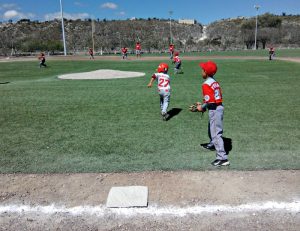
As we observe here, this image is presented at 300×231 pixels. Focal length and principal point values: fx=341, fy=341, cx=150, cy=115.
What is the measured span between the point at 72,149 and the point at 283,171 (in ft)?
13.4

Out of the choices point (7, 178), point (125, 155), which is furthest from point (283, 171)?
point (7, 178)

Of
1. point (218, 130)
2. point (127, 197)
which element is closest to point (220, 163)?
point (218, 130)

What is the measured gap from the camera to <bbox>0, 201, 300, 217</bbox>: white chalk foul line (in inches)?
176

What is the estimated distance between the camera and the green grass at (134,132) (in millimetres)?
6215

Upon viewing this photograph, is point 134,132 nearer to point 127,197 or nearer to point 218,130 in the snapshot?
point 218,130

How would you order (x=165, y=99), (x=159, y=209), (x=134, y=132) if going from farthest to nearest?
(x=165, y=99) → (x=134, y=132) → (x=159, y=209)

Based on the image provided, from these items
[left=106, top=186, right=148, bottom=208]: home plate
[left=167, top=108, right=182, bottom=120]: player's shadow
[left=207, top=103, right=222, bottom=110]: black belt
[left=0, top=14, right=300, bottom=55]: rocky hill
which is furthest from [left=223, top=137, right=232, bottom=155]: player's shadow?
[left=0, top=14, right=300, bottom=55]: rocky hill

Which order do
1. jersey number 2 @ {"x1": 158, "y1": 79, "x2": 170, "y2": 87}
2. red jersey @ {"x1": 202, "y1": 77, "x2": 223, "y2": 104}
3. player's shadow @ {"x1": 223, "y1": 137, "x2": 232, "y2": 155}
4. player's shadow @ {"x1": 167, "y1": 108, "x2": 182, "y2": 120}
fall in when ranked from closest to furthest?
red jersey @ {"x1": 202, "y1": 77, "x2": 223, "y2": 104} < player's shadow @ {"x1": 223, "y1": 137, "x2": 232, "y2": 155} < jersey number 2 @ {"x1": 158, "y1": 79, "x2": 170, "y2": 87} < player's shadow @ {"x1": 167, "y1": 108, "x2": 182, "y2": 120}

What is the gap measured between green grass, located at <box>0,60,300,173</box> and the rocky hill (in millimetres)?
71857

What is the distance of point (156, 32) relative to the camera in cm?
11400

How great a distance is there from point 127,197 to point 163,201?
520 mm

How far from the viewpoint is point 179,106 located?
11.4 m

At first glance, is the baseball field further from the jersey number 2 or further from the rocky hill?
the rocky hill

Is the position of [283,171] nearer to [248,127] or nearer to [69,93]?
[248,127]
